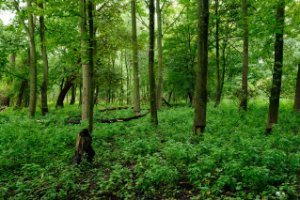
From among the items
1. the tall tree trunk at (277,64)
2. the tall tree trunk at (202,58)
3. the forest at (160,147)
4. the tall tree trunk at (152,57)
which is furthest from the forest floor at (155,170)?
the tall tree trunk at (152,57)

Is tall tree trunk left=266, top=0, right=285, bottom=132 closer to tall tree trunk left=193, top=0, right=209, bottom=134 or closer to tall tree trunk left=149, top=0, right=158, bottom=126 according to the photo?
tall tree trunk left=193, top=0, right=209, bottom=134

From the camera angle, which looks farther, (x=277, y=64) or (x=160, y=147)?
(x=277, y=64)

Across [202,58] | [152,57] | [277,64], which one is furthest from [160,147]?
[277,64]

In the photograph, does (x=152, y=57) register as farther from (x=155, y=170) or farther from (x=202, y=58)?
(x=155, y=170)

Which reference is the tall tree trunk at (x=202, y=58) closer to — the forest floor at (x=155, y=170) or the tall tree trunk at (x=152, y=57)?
the forest floor at (x=155, y=170)

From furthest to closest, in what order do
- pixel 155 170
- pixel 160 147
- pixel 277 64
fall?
pixel 277 64, pixel 160 147, pixel 155 170

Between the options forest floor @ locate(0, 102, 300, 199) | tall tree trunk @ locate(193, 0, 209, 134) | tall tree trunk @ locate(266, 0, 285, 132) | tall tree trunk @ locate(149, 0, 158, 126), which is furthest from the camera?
tall tree trunk @ locate(149, 0, 158, 126)

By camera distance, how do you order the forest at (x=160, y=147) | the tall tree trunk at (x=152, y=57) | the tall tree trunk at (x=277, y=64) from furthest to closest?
the tall tree trunk at (x=152, y=57)
the tall tree trunk at (x=277, y=64)
the forest at (x=160, y=147)

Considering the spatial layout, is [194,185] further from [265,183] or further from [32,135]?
[32,135]

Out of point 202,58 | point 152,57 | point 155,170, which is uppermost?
point 152,57

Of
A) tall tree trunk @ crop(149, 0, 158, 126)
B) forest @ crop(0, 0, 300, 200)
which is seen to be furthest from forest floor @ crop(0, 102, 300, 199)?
tall tree trunk @ crop(149, 0, 158, 126)

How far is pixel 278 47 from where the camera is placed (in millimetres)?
10023

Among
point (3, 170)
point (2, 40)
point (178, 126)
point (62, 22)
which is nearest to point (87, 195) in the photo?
point (3, 170)

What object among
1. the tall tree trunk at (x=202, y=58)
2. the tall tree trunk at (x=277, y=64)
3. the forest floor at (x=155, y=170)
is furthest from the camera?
the tall tree trunk at (x=277, y=64)
